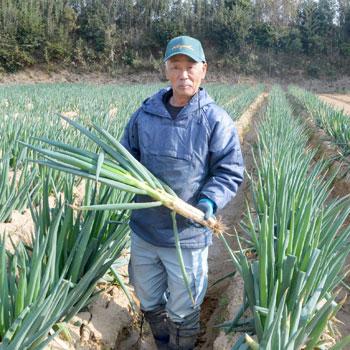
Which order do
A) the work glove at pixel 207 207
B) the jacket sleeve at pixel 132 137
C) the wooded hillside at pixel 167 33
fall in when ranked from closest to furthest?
the work glove at pixel 207 207 → the jacket sleeve at pixel 132 137 → the wooded hillside at pixel 167 33

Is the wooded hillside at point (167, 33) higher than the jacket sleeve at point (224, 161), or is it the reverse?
the wooded hillside at point (167, 33)

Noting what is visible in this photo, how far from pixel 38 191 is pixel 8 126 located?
1.52 metres

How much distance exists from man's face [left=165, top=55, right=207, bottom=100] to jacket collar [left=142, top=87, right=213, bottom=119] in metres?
0.04

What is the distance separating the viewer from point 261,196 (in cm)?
291

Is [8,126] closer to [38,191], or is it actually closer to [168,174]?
[38,191]

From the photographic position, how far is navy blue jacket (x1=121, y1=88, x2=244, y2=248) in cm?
194

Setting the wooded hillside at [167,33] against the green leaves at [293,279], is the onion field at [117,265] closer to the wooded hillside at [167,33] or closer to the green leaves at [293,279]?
the green leaves at [293,279]

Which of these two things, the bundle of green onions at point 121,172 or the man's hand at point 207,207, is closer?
the bundle of green onions at point 121,172

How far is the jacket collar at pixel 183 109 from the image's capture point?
1952 millimetres

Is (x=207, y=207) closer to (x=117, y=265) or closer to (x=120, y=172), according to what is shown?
(x=120, y=172)

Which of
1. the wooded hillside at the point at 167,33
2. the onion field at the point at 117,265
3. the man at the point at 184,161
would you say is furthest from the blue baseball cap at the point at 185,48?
the wooded hillside at the point at 167,33

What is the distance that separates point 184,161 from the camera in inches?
77.1

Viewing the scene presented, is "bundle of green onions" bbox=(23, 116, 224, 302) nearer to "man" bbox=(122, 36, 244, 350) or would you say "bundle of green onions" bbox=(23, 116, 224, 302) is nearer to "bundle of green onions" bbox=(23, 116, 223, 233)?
"bundle of green onions" bbox=(23, 116, 223, 233)

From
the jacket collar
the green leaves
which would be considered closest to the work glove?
the green leaves
